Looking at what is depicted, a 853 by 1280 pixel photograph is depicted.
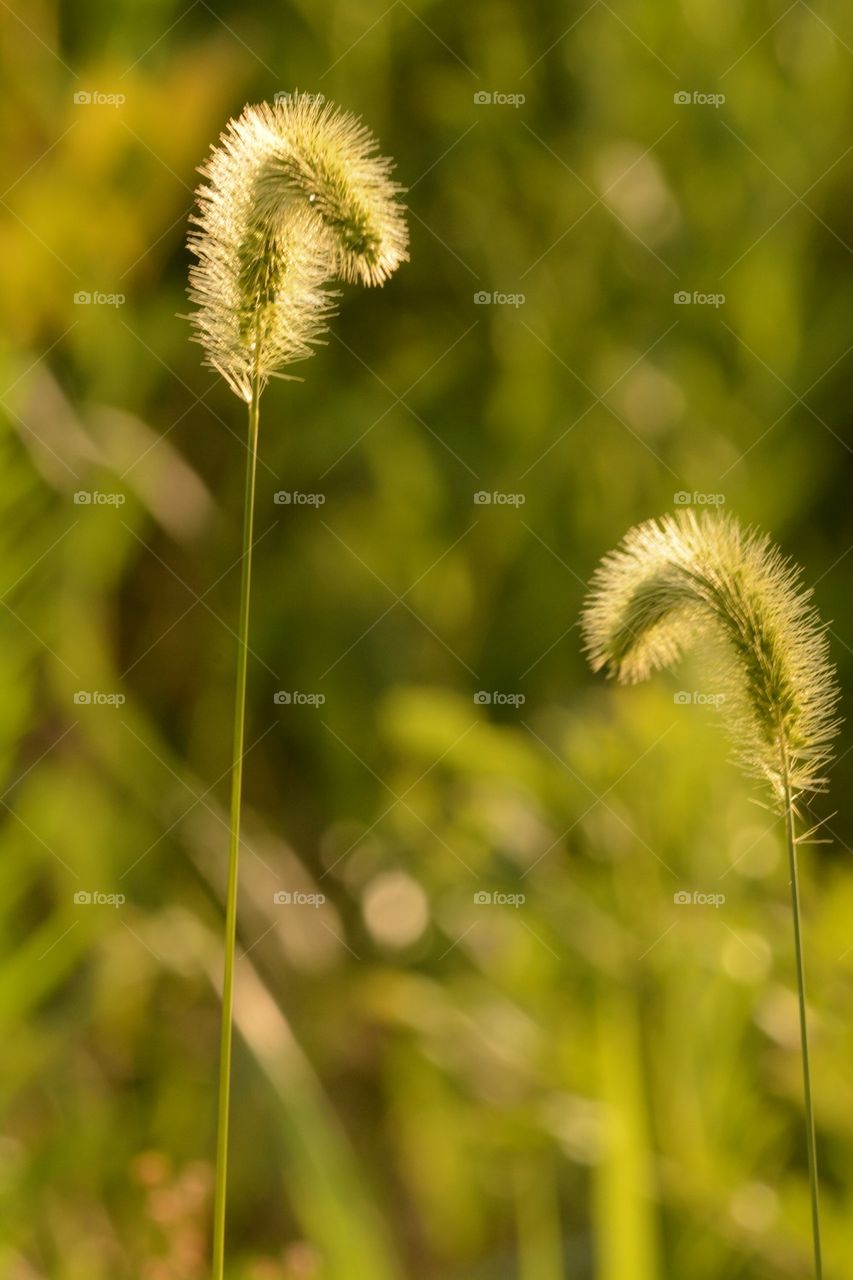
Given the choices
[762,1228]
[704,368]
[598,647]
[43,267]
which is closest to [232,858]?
[598,647]

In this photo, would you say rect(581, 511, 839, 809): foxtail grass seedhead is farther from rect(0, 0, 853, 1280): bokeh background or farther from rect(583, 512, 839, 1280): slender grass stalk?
rect(0, 0, 853, 1280): bokeh background

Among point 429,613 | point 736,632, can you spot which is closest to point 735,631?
point 736,632

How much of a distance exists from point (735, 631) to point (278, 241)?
6.1 inches

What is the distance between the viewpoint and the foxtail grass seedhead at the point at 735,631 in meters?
0.32

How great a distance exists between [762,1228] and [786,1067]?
123 mm

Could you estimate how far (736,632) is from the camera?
1.06 ft

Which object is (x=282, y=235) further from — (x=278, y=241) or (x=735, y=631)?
(x=735, y=631)

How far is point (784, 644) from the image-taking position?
323 mm

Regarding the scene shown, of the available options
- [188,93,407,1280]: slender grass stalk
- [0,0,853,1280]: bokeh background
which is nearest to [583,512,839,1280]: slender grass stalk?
[188,93,407,1280]: slender grass stalk

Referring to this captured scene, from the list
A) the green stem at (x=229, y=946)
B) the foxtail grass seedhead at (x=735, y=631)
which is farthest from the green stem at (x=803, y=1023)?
the green stem at (x=229, y=946)

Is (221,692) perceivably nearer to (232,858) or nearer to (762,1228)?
(762,1228)

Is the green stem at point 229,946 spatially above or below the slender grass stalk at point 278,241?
below

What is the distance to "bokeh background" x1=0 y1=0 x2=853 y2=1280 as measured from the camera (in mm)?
778

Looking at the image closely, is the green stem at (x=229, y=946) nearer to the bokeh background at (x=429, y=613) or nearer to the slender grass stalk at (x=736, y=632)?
the slender grass stalk at (x=736, y=632)
